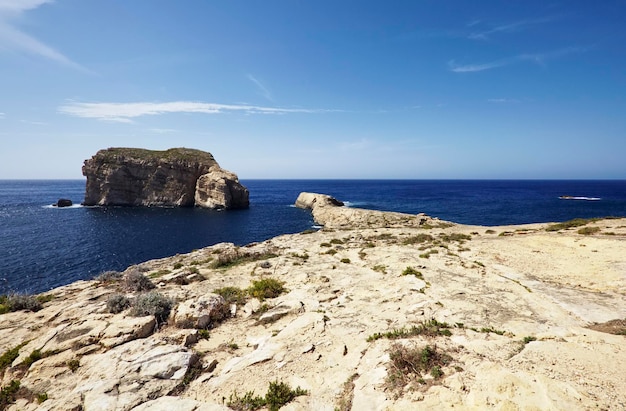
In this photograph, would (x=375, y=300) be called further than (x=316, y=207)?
No

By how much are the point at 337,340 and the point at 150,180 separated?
108 metres

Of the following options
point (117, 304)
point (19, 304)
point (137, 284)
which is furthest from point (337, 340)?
point (19, 304)

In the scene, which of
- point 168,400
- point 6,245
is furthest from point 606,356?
point 6,245

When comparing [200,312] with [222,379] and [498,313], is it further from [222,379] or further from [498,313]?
[498,313]

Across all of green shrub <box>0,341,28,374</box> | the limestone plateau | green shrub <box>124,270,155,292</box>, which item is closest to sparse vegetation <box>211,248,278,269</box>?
green shrub <box>124,270,155,292</box>

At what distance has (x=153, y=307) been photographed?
14859 mm

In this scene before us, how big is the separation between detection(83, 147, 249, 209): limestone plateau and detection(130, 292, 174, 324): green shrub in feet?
277

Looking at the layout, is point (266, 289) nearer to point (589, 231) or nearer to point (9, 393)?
point (9, 393)

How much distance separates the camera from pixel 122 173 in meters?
101

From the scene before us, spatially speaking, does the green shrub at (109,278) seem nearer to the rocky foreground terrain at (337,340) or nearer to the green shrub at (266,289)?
the rocky foreground terrain at (337,340)

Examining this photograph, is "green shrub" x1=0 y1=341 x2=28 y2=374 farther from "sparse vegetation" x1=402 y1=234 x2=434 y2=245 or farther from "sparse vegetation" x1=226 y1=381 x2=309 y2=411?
"sparse vegetation" x1=402 y1=234 x2=434 y2=245

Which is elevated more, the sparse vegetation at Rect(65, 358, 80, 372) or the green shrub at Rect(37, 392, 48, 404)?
the sparse vegetation at Rect(65, 358, 80, 372)

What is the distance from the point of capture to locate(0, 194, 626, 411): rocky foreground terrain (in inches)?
347

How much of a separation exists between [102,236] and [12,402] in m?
55.9
